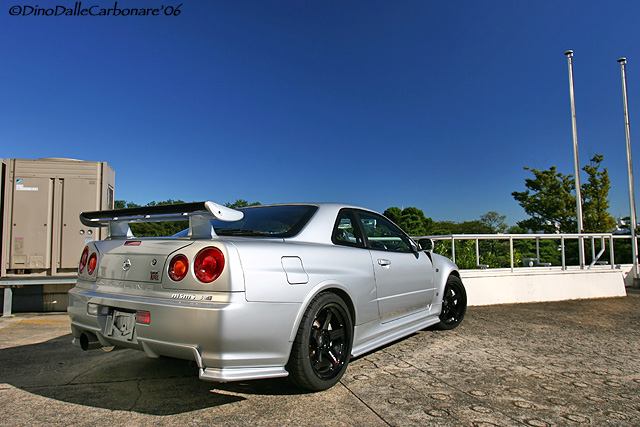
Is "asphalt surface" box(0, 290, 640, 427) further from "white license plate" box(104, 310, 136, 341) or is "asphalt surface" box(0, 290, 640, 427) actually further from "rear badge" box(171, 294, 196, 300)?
"rear badge" box(171, 294, 196, 300)

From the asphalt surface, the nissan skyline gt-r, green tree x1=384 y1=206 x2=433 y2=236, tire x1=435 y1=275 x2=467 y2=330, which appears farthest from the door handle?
green tree x1=384 y1=206 x2=433 y2=236

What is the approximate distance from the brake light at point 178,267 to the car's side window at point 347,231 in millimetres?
1221

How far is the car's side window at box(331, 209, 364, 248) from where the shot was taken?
3361 millimetres

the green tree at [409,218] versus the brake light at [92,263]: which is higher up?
the green tree at [409,218]

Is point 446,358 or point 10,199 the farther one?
point 10,199

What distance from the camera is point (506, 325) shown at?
214 inches

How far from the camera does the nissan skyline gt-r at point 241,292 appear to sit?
2354mm

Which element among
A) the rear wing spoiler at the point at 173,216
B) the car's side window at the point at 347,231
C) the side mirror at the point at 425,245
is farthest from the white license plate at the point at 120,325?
the side mirror at the point at 425,245

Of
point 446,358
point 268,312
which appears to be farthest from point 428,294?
point 268,312

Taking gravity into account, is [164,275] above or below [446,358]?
above

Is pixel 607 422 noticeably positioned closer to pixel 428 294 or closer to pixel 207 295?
pixel 428 294

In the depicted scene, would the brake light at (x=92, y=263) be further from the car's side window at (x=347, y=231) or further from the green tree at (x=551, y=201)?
the green tree at (x=551, y=201)

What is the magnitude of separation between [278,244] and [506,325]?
4108 mm

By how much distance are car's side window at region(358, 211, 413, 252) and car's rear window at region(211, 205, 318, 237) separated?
26.0 inches
